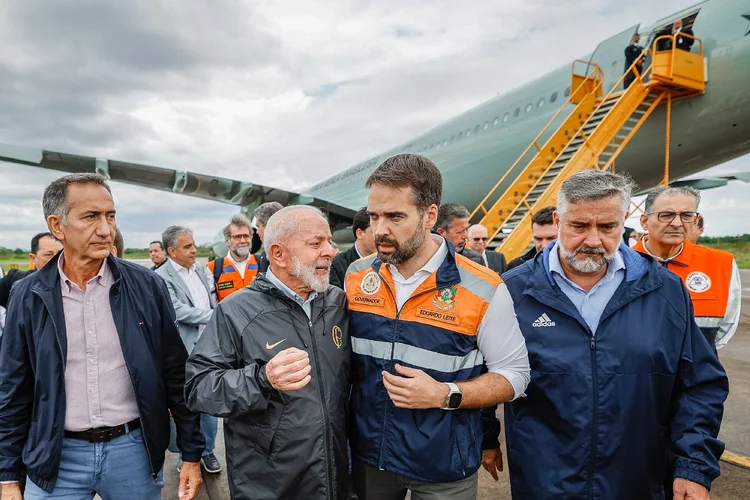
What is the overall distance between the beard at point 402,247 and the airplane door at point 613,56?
374 inches

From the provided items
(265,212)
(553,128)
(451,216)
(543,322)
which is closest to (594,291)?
(543,322)

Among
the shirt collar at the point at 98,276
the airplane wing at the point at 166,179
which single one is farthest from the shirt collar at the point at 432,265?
the airplane wing at the point at 166,179

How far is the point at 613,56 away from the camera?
9.65 m

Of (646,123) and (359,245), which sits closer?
(359,245)

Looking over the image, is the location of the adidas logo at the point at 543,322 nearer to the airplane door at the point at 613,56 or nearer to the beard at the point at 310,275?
the beard at the point at 310,275

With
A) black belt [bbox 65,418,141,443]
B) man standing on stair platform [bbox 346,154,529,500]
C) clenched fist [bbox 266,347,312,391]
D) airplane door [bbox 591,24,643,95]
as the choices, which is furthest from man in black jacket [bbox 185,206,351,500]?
airplane door [bbox 591,24,643,95]

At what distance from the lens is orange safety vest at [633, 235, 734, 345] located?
2.79 meters

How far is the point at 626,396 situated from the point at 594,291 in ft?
1.47

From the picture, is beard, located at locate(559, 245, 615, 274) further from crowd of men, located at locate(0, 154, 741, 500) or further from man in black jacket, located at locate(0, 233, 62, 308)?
man in black jacket, located at locate(0, 233, 62, 308)

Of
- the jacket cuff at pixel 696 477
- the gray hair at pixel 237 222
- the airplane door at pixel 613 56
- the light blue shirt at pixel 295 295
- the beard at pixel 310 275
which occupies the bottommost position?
the jacket cuff at pixel 696 477

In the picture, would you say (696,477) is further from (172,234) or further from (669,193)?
(172,234)

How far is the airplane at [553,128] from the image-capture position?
7980mm

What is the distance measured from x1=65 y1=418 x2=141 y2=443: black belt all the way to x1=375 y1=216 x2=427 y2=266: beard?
139 cm

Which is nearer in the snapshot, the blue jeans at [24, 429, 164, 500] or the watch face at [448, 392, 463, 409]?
the watch face at [448, 392, 463, 409]
